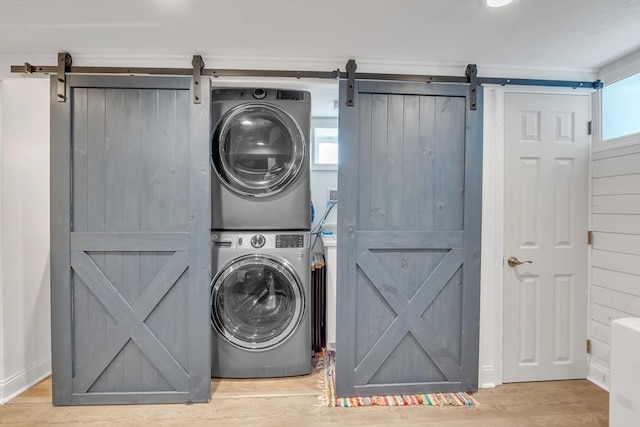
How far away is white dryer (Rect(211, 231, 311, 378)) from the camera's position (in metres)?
2.24

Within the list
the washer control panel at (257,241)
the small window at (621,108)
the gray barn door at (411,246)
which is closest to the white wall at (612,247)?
the small window at (621,108)

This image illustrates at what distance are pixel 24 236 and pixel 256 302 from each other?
5.24 ft

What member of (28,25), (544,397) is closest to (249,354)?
(544,397)

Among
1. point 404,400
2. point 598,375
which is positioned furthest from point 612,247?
point 404,400

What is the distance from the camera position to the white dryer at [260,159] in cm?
224

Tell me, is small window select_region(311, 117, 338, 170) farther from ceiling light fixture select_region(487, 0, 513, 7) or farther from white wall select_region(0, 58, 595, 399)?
ceiling light fixture select_region(487, 0, 513, 7)

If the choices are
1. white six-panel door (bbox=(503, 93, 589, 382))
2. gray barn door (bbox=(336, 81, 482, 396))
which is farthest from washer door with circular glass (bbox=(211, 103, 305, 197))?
white six-panel door (bbox=(503, 93, 589, 382))

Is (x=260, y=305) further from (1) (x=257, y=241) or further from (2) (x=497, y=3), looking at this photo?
(2) (x=497, y=3)

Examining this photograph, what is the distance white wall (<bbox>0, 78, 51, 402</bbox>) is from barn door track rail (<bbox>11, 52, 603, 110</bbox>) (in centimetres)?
30

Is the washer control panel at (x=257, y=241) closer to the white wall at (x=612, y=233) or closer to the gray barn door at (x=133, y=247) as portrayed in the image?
the gray barn door at (x=133, y=247)

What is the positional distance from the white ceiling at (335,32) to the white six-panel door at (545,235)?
34 cm

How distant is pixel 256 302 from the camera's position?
7.57 feet

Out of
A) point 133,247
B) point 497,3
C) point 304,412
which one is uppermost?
point 497,3

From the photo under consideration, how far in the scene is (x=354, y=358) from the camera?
2.09 m
